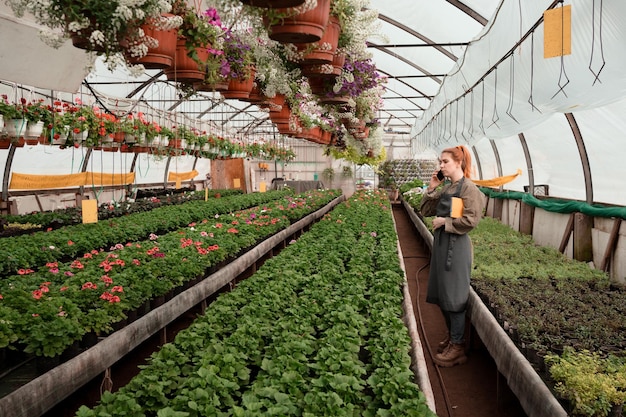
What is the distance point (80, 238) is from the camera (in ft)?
20.3

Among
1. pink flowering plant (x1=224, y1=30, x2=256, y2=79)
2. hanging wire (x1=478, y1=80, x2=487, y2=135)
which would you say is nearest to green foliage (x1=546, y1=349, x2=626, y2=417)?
pink flowering plant (x1=224, y1=30, x2=256, y2=79)

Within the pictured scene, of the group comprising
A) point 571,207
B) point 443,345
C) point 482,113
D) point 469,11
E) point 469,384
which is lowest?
point 469,384

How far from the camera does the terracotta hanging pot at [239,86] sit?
14.7 ft

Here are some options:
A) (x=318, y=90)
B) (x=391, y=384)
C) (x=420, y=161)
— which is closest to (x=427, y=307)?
(x=318, y=90)

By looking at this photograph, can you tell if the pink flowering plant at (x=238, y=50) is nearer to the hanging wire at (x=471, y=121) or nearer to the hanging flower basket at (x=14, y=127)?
the hanging flower basket at (x=14, y=127)

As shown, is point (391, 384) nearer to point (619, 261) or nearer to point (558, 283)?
point (558, 283)

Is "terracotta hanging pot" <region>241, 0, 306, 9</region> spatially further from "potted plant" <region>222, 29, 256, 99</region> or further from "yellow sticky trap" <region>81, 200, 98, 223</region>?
"yellow sticky trap" <region>81, 200, 98, 223</region>

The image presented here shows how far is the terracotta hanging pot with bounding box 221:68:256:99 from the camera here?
4.48 metres

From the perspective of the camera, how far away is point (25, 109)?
19.5 ft

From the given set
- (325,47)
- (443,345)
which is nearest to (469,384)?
(443,345)

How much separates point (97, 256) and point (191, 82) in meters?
2.39

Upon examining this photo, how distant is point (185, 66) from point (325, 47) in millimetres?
937

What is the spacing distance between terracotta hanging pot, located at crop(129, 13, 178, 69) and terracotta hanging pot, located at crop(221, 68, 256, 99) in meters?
1.35

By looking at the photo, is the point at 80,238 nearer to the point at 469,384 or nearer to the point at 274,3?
the point at 469,384
